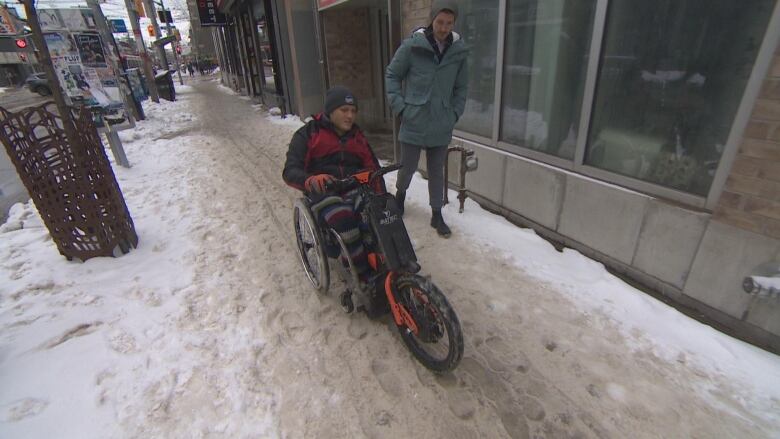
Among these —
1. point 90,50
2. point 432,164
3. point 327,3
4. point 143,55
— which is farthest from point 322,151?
point 143,55

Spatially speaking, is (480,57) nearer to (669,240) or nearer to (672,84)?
(672,84)

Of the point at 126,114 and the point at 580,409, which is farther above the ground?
the point at 126,114

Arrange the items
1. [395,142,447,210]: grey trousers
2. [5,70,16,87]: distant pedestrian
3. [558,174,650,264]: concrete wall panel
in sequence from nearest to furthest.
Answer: [558,174,650,264]: concrete wall panel
[395,142,447,210]: grey trousers
[5,70,16,87]: distant pedestrian

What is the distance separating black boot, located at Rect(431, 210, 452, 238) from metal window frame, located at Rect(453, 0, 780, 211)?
3.34 feet

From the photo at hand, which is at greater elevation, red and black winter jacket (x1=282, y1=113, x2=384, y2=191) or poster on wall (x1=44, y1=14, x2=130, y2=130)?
poster on wall (x1=44, y1=14, x2=130, y2=130)

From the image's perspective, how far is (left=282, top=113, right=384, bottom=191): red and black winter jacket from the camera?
2641 millimetres

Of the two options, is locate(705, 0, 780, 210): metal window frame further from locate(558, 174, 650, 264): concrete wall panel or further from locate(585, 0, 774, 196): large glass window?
locate(558, 174, 650, 264): concrete wall panel

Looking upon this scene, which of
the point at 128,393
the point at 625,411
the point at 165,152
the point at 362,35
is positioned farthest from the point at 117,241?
the point at 362,35

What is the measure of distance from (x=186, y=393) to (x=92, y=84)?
6.64 meters

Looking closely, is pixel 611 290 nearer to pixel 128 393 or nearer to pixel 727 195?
pixel 727 195

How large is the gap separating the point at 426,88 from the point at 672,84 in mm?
1848

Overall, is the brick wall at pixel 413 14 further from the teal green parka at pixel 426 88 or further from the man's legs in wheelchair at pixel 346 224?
the man's legs in wheelchair at pixel 346 224

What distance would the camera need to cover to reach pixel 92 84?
6367 millimetres

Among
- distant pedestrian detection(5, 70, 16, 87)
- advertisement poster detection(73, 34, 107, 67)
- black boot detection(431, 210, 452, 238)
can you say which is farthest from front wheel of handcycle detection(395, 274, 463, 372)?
distant pedestrian detection(5, 70, 16, 87)
